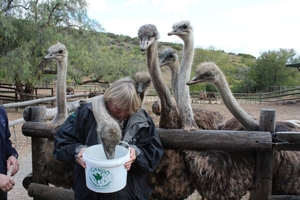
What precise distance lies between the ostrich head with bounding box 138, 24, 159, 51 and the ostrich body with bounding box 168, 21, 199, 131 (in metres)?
0.43

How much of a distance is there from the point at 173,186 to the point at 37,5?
1256 cm

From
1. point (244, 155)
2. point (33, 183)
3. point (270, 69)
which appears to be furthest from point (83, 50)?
point (270, 69)

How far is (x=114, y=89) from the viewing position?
1.73m

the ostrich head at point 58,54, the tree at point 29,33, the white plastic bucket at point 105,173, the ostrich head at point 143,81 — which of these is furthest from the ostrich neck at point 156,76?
the tree at point 29,33

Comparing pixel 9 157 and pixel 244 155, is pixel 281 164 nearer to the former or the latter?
pixel 244 155

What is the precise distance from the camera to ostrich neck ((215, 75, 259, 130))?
90.0 inches

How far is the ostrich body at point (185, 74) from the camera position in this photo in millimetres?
2371

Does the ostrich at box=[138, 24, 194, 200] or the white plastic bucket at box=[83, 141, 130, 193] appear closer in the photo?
the white plastic bucket at box=[83, 141, 130, 193]

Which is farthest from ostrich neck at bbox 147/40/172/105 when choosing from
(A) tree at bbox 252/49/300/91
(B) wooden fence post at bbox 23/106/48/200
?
(A) tree at bbox 252/49/300/91

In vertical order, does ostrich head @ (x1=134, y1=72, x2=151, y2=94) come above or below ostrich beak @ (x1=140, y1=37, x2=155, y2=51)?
below

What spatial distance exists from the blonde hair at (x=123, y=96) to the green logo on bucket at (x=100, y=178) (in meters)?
0.37

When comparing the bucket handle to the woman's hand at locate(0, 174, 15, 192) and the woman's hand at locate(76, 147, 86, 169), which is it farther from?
the woman's hand at locate(0, 174, 15, 192)

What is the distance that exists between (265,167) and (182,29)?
136cm

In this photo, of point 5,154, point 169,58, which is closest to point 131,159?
point 5,154
